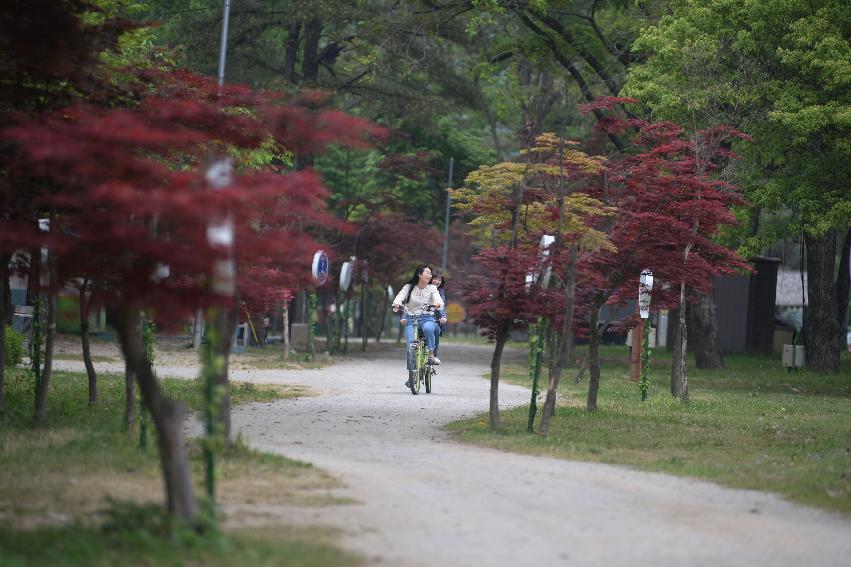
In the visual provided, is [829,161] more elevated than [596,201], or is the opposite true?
[829,161]

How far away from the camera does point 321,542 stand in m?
7.14

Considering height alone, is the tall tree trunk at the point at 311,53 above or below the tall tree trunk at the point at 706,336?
above

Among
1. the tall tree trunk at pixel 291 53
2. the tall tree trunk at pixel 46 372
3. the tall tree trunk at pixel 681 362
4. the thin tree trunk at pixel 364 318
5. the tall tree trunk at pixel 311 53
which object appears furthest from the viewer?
the thin tree trunk at pixel 364 318

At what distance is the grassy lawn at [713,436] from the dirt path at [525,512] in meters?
0.52

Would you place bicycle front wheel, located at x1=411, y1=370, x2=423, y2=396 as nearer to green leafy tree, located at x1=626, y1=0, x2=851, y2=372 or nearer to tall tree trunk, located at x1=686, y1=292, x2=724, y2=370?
green leafy tree, located at x1=626, y1=0, x2=851, y2=372

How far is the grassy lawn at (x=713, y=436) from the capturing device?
10883mm

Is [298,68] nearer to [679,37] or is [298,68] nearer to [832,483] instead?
[679,37]

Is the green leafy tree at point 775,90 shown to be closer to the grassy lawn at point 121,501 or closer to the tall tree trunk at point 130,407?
the tall tree trunk at point 130,407

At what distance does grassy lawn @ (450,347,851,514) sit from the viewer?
35.7ft

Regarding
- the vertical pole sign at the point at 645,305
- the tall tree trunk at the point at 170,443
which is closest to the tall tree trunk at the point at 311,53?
the vertical pole sign at the point at 645,305

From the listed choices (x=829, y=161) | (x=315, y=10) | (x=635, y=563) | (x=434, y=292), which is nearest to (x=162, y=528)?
(x=635, y=563)

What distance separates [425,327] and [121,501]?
1262 cm

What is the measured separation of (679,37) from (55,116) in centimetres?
1765

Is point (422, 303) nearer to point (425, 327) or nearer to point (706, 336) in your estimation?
point (425, 327)
